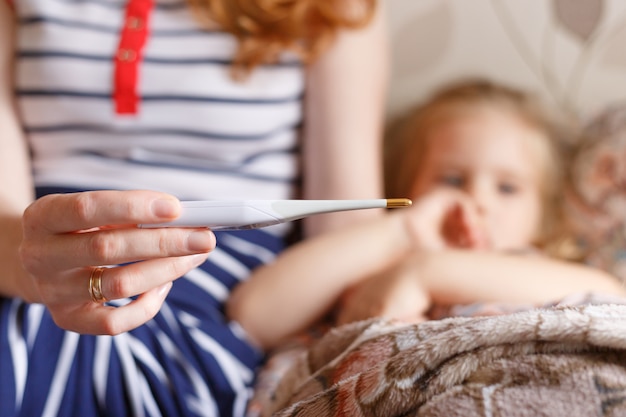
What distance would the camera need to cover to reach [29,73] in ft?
2.49

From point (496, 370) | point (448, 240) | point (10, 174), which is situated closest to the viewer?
point (496, 370)

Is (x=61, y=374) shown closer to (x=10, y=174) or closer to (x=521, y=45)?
(x=10, y=174)

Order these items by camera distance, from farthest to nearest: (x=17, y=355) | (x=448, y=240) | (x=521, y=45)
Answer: (x=521, y=45) < (x=448, y=240) < (x=17, y=355)

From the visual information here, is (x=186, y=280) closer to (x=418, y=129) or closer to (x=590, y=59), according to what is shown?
(x=418, y=129)

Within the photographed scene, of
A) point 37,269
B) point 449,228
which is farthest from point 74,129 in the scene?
point 449,228

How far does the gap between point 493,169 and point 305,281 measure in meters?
0.37

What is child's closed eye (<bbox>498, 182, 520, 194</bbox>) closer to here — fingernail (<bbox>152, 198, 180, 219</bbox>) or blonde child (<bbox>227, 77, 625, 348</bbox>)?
blonde child (<bbox>227, 77, 625, 348</bbox>)

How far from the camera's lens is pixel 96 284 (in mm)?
474

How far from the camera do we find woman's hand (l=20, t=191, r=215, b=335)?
0.42m

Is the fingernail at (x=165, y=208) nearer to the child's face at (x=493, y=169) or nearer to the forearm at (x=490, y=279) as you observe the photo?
the forearm at (x=490, y=279)

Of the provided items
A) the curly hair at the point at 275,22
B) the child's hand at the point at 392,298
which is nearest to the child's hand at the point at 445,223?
the child's hand at the point at 392,298

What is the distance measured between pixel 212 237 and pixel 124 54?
42 centimetres

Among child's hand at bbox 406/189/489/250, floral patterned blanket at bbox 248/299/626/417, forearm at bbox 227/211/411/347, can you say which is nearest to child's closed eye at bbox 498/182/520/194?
child's hand at bbox 406/189/489/250

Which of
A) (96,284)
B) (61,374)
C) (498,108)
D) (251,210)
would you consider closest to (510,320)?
(251,210)
